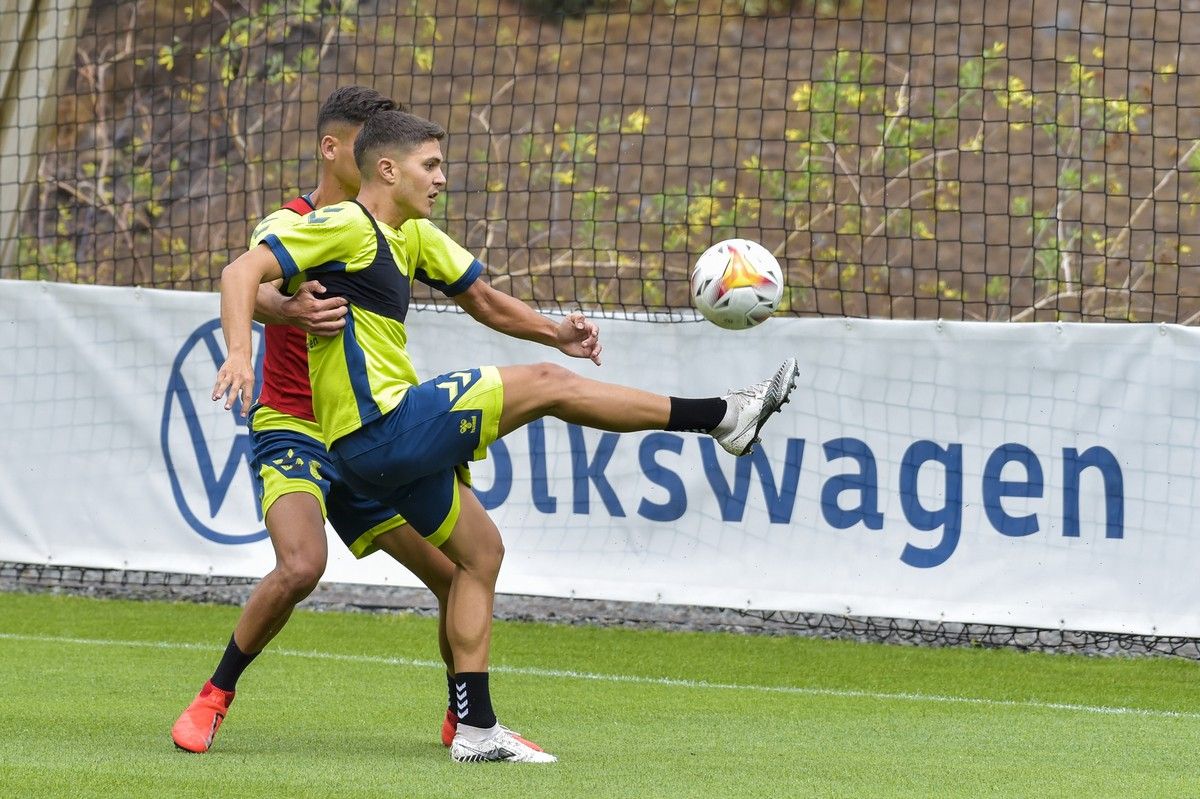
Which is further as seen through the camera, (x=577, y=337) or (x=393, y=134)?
(x=577, y=337)

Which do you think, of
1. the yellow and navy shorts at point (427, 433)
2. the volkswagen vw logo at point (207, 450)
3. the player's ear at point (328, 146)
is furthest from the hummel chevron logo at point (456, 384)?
the volkswagen vw logo at point (207, 450)

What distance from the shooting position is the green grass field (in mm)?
4520

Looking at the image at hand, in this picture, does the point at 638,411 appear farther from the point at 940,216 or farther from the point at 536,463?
the point at 940,216

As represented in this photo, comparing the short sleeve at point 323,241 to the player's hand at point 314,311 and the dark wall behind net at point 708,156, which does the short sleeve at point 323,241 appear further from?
the dark wall behind net at point 708,156

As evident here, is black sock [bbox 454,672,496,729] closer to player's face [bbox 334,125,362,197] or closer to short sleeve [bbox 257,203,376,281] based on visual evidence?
short sleeve [bbox 257,203,376,281]

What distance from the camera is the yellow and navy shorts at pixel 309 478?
17.4 ft

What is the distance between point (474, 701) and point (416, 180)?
1519 millimetres

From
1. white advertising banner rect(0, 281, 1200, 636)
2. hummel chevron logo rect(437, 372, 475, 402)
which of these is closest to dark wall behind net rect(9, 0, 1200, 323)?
white advertising banner rect(0, 281, 1200, 636)

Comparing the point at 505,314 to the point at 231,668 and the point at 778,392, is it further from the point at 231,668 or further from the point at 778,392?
the point at 231,668

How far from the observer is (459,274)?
17.6 feet

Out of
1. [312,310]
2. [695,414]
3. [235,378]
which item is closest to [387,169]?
[312,310]

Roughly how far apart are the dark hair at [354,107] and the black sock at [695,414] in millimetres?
1511

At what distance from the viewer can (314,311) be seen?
475 centimetres

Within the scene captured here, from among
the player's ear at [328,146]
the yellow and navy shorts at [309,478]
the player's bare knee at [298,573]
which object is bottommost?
the player's bare knee at [298,573]
